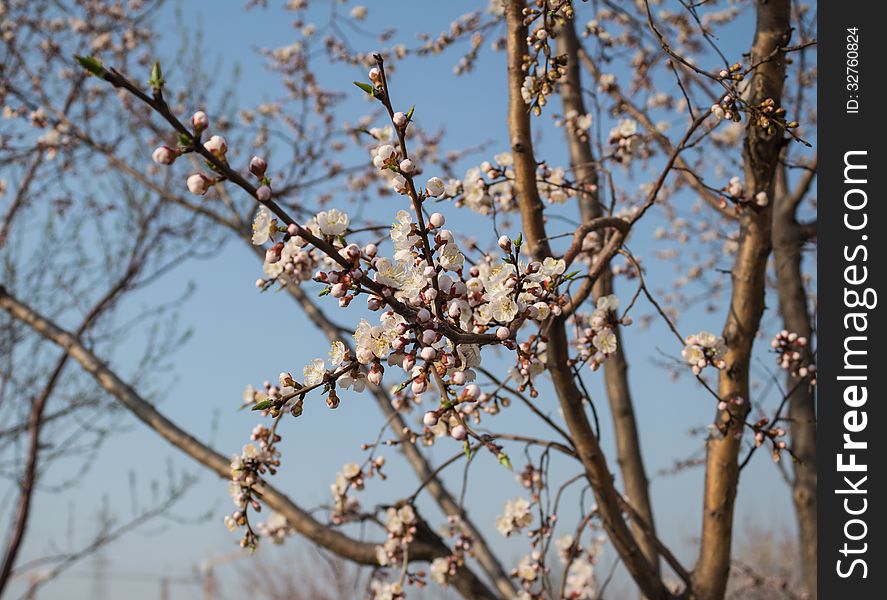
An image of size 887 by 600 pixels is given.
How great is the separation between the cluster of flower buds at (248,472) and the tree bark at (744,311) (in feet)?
4.39

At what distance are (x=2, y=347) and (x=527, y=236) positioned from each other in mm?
4846

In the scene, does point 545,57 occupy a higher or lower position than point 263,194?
higher

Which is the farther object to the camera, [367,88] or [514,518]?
[514,518]

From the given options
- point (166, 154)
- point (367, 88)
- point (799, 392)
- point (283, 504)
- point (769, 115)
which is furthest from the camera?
point (799, 392)

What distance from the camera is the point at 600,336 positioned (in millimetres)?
2066

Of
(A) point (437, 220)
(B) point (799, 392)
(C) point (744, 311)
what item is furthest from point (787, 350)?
(A) point (437, 220)

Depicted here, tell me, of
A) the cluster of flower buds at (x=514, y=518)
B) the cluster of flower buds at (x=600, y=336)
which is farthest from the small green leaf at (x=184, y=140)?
the cluster of flower buds at (x=514, y=518)

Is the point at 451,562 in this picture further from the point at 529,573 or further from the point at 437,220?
the point at 437,220

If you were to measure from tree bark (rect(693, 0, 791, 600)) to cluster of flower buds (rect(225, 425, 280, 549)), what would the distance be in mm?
1339

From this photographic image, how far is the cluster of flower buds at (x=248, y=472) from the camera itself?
180 centimetres

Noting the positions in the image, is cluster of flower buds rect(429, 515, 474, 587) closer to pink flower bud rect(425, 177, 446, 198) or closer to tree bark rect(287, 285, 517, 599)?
tree bark rect(287, 285, 517, 599)

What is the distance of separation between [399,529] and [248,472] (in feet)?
3.10

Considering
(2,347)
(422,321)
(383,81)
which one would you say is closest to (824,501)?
(422,321)

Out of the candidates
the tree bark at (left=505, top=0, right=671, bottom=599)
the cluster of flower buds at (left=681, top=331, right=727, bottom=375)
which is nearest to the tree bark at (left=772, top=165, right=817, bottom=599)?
the cluster of flower buds at (left=681, top=331, right=727, bottom=375)
